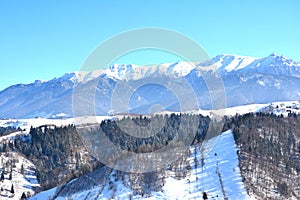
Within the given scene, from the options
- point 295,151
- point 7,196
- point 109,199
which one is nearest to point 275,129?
point 295,151

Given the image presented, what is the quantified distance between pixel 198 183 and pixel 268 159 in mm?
33396

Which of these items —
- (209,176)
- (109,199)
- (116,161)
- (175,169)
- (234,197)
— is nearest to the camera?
(234,197)

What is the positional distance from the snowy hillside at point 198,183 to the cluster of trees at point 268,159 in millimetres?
3516

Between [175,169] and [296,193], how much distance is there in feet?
124

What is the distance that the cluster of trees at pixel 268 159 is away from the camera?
13800 cm

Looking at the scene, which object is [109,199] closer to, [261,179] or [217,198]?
[217,198]

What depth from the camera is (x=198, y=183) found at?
139625mm

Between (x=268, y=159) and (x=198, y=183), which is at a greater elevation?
(x=268, y=159)

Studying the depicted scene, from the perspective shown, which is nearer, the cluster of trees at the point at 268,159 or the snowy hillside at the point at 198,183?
the snowy hillside at the point at 198,183

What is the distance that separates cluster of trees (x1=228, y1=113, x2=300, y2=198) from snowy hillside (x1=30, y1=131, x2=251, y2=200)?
3516 millimetres

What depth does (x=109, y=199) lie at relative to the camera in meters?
134

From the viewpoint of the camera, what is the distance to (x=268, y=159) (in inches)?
6314

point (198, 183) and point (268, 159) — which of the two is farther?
point (268, 159)

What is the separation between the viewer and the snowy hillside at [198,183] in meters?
132
